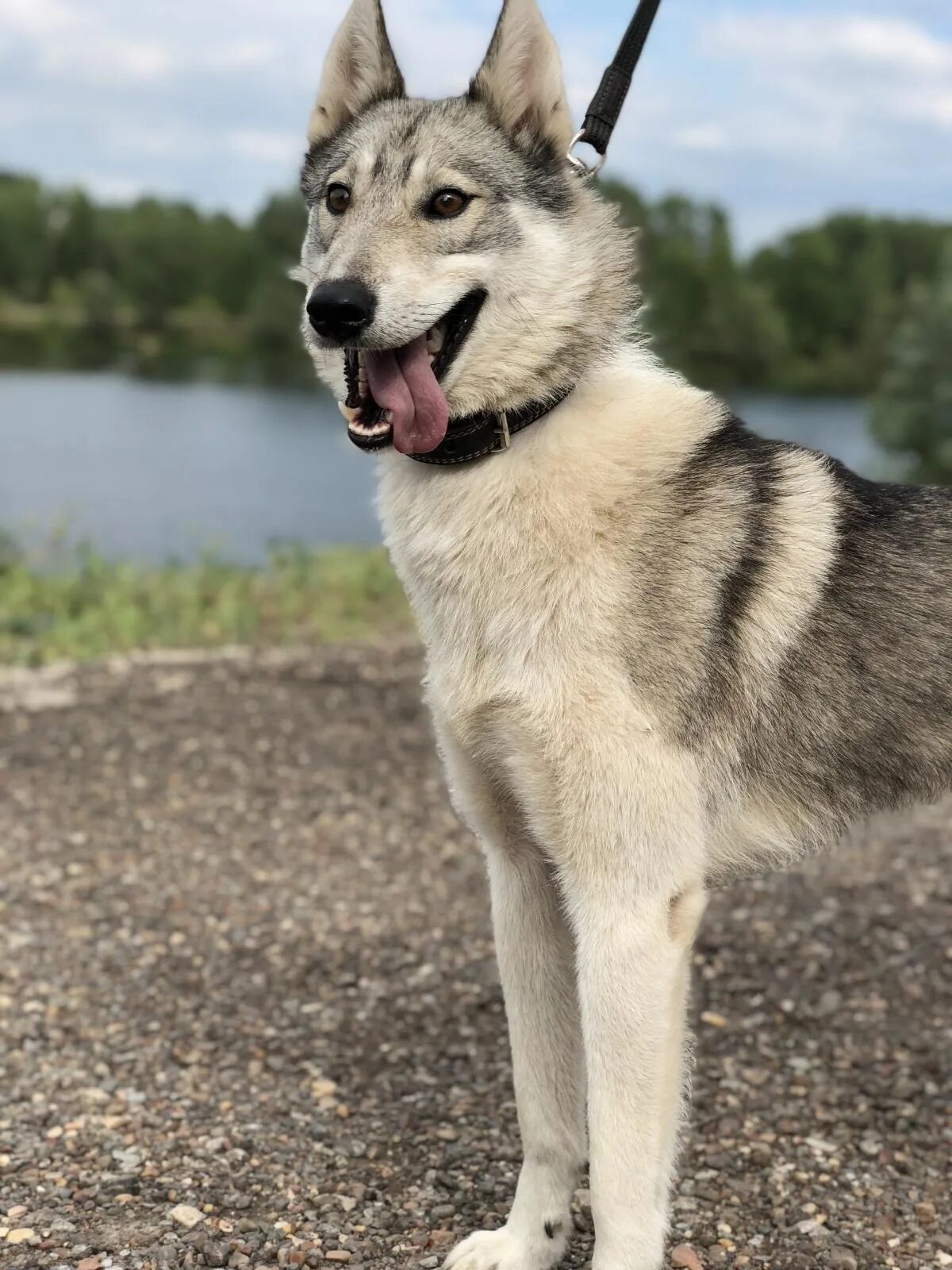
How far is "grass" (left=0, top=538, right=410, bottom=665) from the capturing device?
9.65 meters

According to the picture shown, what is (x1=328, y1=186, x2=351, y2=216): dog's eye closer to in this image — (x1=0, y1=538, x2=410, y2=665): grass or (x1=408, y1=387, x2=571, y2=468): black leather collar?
(x1=408, y1=387, x2=571, y2=468): black leather collar

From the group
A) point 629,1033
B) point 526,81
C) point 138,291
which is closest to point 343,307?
point 526,81

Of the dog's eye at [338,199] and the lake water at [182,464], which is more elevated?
the dog's eye at [338,199]

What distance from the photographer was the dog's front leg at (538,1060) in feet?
10.3

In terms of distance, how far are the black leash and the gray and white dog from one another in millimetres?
275

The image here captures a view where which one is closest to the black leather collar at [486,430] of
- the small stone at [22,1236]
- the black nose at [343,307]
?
the black nose at [343,307]

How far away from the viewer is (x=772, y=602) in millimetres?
2922

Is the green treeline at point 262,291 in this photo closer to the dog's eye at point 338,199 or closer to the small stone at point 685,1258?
the dog's eye at point 338,199

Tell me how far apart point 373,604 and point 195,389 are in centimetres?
2180

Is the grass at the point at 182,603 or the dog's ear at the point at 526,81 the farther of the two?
the grass at the point at 182,603

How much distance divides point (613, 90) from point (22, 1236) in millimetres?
3322

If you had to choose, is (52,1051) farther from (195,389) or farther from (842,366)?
(842,366)

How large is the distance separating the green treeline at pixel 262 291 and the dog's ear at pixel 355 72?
112 feet

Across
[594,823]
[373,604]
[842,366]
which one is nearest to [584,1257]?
[594,823]
